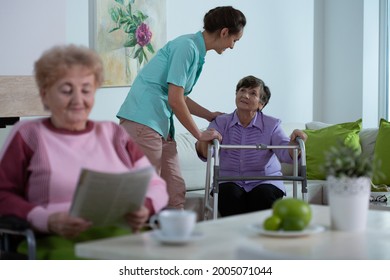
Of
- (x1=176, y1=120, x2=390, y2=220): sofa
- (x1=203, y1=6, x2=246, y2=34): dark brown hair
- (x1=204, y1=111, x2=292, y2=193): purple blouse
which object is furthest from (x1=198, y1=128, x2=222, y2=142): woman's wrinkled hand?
(x1=176, y1=120, x2=390, y2=220): sofa

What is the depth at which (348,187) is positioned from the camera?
2.01m

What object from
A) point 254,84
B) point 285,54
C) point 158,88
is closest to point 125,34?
point 254,84

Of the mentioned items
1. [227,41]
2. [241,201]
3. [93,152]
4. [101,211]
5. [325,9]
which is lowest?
[241,201]

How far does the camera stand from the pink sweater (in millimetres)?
2059

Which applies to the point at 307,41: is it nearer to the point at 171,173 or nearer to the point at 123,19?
the point at 123,19

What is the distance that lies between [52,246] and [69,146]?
284 millimetres

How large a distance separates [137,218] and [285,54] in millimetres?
4242

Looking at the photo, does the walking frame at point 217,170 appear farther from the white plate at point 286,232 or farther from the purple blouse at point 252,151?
the white plate at point 286,232

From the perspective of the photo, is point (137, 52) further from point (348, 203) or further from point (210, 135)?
point (348, 203)

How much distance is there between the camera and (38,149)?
82.4 inches

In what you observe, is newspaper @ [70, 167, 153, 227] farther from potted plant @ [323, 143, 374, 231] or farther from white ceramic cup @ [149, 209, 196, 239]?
potted plant @ [323, 143, 374, 231]

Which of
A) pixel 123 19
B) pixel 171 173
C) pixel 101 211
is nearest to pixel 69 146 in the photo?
pixel 101 211
